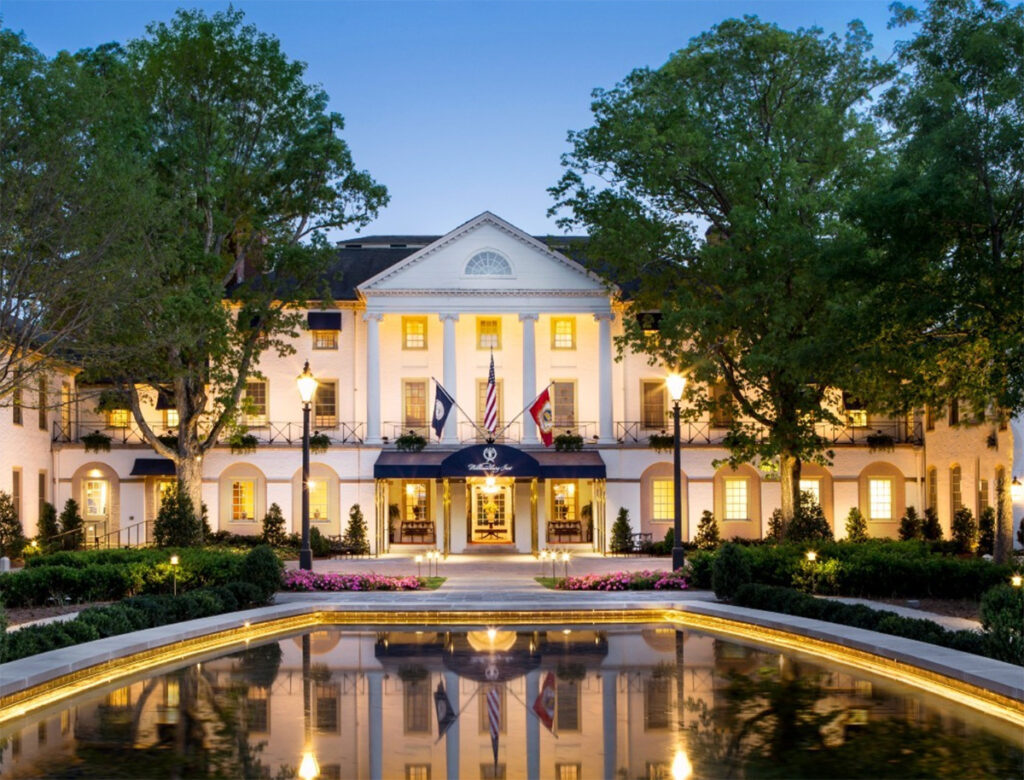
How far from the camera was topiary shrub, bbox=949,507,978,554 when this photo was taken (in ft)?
124

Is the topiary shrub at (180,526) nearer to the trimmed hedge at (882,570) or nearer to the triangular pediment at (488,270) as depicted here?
the triangular pediment at (488,270)

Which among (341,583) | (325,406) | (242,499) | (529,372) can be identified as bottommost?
(341,583)

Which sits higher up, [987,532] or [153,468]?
[153,468]

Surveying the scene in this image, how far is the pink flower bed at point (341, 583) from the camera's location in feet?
87.6

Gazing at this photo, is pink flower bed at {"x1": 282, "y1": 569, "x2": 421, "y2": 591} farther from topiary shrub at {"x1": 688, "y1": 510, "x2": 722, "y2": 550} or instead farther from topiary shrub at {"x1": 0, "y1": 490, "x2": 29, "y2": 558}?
topiary shrub at {"x1": 688, "y1": 510, "x2": 722, "y2": 550}

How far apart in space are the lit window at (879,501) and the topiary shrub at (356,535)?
60.4 ft

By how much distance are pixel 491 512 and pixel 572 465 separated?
4.86m

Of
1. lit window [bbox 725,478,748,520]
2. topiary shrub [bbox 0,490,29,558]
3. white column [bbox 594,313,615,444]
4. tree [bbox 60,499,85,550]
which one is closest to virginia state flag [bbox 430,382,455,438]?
white column [bbox 594,313,615,444]

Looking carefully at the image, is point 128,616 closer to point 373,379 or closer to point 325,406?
point 373,379

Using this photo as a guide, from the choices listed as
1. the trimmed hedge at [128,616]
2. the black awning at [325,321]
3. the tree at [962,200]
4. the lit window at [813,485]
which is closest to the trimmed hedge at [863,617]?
the tree at [962,200]

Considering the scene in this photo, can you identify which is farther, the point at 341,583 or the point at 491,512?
the point at 491,512

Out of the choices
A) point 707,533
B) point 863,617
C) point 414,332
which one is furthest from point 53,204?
point 707,533

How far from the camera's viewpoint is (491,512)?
44.9 metres

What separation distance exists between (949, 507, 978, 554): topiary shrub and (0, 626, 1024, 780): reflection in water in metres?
23.0
